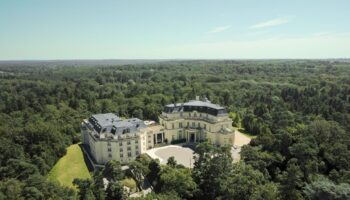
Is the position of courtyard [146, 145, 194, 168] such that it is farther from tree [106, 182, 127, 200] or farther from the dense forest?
tree [106, 182, 127, 200]

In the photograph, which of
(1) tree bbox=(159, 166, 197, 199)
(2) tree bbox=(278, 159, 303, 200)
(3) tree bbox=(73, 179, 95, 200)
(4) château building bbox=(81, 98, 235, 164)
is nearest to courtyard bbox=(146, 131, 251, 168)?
(4) château building bbox=(81, 98, 235, 164)

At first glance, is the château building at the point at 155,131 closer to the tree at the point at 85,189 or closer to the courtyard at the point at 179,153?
the courtyard at the point at 179,153

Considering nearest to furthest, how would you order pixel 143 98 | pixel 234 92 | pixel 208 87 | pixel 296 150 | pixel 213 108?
1. pixel 296 150
2. pixel 213 108
3. pixel 143 98
4. pixel 234 92
5. pixel 208 87

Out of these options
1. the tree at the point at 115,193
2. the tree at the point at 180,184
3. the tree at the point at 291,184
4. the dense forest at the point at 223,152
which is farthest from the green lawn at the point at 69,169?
the tree at the point at 291,184

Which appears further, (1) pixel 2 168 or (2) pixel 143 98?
(2) pixel 143 98

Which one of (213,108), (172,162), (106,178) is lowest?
(106,178)

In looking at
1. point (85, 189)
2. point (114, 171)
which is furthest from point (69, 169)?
point (85, 189)

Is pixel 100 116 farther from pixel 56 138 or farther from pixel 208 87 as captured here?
pixel 208 87

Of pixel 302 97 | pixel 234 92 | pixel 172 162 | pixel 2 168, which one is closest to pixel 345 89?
pixel 302 97
